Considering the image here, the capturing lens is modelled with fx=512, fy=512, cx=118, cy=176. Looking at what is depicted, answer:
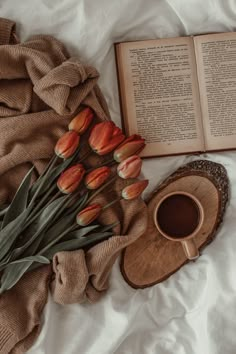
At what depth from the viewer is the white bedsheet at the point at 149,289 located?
95 centimetres

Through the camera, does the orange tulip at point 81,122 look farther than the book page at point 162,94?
No

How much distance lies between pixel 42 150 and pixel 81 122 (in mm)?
89

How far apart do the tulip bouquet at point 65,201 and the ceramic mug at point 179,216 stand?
0.09m

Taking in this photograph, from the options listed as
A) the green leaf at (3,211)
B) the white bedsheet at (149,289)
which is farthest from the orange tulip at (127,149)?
the green leaf at (3,211)

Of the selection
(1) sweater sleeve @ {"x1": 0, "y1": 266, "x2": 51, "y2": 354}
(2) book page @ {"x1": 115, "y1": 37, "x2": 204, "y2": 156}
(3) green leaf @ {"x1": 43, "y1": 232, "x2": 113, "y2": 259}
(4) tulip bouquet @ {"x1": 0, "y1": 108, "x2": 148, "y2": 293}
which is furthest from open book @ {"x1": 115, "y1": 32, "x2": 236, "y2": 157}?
(1) sweater sleeve @ {"x1": 0, "y1": 266, "x2": 51, "y2": 354}

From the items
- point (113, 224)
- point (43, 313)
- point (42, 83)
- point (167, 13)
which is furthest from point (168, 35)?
point (43, 313)

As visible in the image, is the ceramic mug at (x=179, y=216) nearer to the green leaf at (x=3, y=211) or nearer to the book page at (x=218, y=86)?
the book page at (x=218, y=86)

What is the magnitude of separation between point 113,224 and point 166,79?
311 mm

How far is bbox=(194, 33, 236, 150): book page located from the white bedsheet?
25mm

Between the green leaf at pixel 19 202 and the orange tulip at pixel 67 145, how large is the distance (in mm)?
65

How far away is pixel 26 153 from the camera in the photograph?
0.92 m

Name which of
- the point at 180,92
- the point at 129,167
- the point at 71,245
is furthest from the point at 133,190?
the point at 180,92

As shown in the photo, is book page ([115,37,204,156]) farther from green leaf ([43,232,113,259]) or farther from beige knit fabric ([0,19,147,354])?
green leaf ([43,232,113,259])

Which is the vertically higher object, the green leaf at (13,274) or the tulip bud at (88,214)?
the tulip bud at (88,214)
